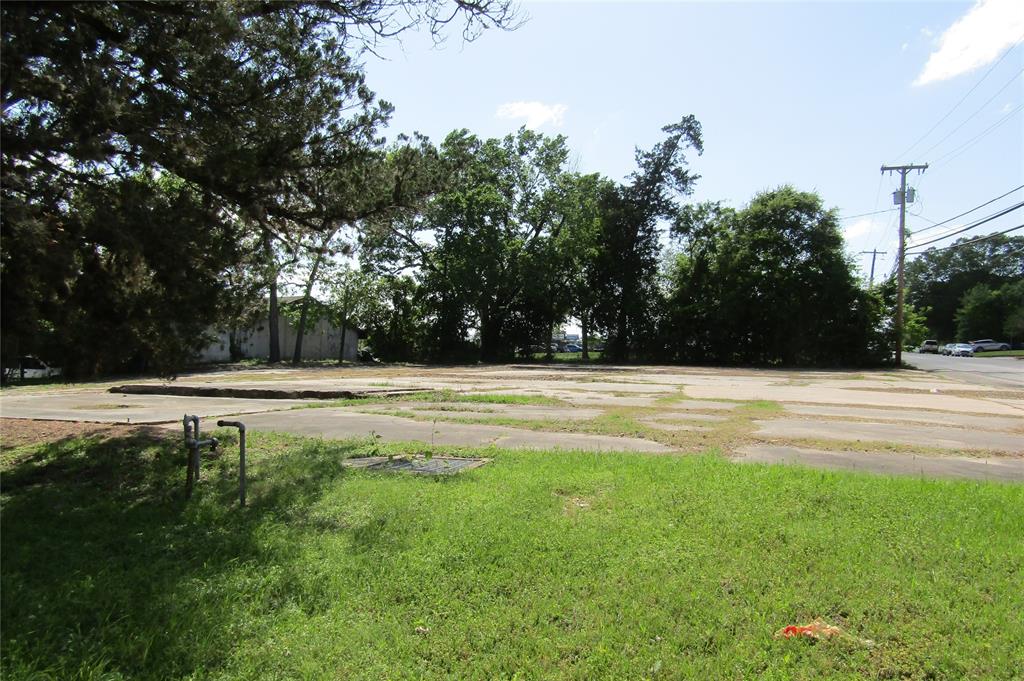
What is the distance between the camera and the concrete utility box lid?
650 cm

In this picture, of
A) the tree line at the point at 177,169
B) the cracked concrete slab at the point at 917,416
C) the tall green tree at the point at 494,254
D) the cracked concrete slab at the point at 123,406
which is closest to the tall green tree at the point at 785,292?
the tall green tree at the point at 494,254

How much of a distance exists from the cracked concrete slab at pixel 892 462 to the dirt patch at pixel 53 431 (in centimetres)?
813

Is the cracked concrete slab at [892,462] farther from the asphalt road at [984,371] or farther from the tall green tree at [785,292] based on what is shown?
the tall green tree at [785,292]

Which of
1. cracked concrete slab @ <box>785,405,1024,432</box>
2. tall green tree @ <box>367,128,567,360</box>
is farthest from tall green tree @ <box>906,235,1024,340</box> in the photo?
cracked concrete slab @ <box>785,405,1024,432</box>

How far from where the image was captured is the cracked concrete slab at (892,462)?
6.62 m

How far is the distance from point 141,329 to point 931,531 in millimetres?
6954

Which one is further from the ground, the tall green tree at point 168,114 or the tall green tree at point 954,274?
the tall green tree at point 954,274

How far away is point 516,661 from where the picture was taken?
2914 millimetres

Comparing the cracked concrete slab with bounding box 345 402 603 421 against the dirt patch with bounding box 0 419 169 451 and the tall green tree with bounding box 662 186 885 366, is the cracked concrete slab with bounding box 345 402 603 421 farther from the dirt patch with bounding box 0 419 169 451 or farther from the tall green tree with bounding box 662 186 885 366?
the tall green tree with bounding box 662 186 885 366

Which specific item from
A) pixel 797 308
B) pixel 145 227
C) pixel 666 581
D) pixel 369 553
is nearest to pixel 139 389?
pixel 145 227

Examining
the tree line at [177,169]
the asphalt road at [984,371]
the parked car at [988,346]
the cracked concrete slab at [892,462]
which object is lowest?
the cracked concrete slab at [892,462]

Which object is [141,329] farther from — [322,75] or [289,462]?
[322,75]

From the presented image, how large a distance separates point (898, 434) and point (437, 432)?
277 inches

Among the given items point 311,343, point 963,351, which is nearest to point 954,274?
point 963,351
